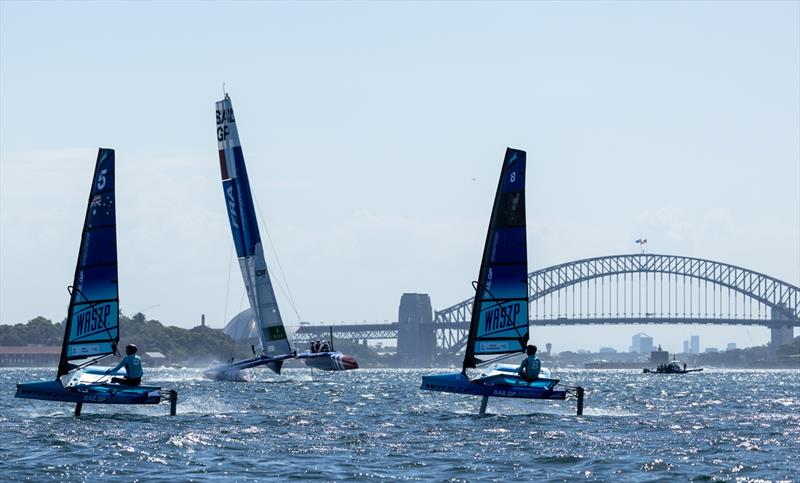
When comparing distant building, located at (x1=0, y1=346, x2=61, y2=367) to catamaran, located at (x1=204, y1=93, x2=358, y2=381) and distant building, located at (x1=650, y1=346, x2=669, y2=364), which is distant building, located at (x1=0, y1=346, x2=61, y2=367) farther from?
catamaran, located at (x1=204, y1=93, x2=358, y2=381)

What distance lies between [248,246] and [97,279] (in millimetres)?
28600

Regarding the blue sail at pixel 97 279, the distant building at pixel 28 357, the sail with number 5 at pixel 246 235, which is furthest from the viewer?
the distant building at pixel 28 357

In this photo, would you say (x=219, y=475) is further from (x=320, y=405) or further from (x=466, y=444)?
(x=320, y=405)

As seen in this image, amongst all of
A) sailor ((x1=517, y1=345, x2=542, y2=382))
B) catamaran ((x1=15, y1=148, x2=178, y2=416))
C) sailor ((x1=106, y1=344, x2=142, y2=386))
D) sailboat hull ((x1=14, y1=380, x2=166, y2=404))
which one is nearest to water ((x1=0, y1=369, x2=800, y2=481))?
sailboat hull ((x1=14, y1=380, x2=166, y2=404))

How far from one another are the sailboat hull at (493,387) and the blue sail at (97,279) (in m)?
6.42

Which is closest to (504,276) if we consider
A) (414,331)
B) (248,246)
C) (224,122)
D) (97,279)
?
(97,279)

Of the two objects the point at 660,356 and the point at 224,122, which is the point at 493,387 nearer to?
the point at 224,122

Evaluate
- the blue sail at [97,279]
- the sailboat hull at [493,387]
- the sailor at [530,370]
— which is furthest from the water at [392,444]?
the blue sail at [97,279]

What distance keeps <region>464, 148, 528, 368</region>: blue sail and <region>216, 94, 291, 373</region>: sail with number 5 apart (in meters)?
27.9

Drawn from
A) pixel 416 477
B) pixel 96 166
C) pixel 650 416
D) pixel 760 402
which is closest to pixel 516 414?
pixel 650 416

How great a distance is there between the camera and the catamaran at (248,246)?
192 feet

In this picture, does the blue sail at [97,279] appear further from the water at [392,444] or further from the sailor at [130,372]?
the water at [392,444]

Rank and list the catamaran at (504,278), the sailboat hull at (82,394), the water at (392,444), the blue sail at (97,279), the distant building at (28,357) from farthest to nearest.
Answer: the distant building at (28,357)
the catamaran at (504,278)
the blue sail at (97,279)
the sailboat hull at (82,394)
the water at (392,444)

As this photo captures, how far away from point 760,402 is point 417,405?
13.4 metres
